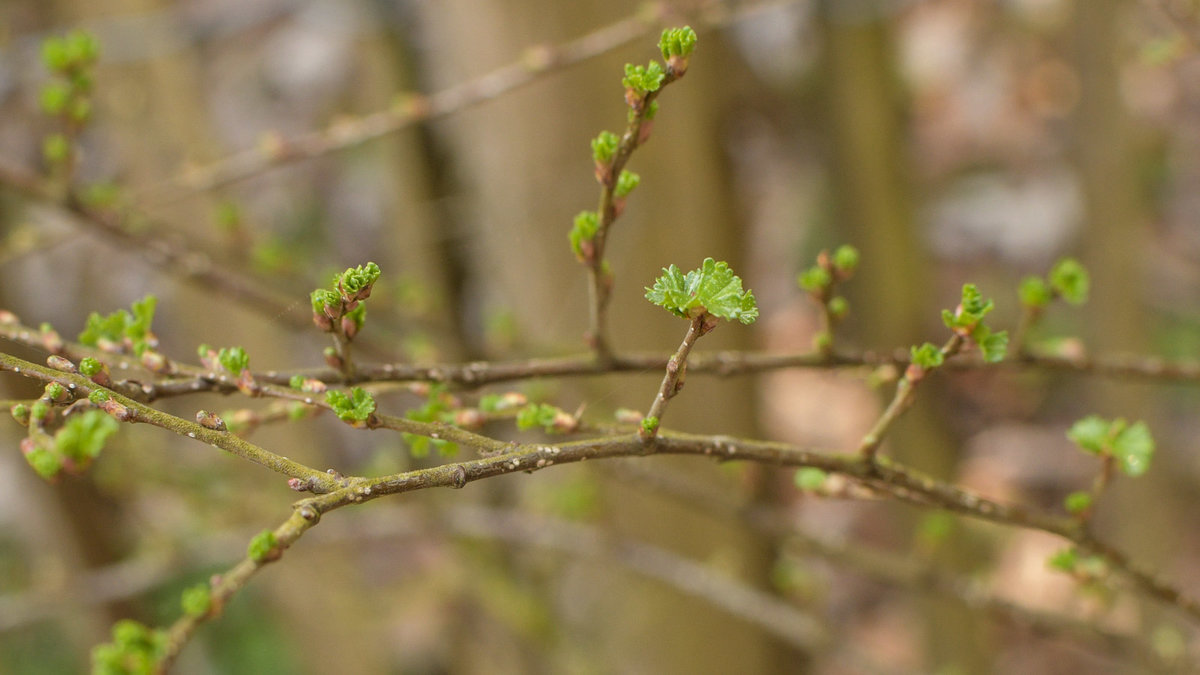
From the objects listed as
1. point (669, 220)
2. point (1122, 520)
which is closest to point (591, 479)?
point (669, 220)

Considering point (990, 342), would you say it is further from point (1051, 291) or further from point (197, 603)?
point (197, 603)

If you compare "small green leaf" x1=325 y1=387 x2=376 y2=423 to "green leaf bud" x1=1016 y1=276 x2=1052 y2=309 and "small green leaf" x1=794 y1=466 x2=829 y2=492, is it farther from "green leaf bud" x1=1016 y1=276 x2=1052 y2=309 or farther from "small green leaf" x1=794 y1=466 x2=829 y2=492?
"green leaf bud" x1=1016 y1=276 x2=1052 y2=309

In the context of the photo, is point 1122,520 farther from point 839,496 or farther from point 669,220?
point 839,496

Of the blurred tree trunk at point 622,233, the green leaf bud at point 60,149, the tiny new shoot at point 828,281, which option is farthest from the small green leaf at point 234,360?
the blurred tree trunk at point 622,233

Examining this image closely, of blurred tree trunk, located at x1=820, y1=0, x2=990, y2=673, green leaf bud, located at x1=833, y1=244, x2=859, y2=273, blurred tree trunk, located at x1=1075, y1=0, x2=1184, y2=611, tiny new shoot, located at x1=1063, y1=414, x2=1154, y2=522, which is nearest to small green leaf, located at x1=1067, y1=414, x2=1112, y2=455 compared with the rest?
tiny new shoot, located at x1=1063, y1=414, x2=1154, y2=522

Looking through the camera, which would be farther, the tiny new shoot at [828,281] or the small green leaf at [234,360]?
the tiny new shoot at [828,281]

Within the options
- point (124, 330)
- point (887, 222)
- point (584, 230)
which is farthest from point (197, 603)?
point (887, 222)

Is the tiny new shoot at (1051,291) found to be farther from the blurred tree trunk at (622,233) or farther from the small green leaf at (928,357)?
the blurred tree trunk at (622,233)

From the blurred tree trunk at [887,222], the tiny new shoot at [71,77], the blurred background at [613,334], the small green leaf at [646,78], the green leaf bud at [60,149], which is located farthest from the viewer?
the blurred tree trunk at [887,222]
